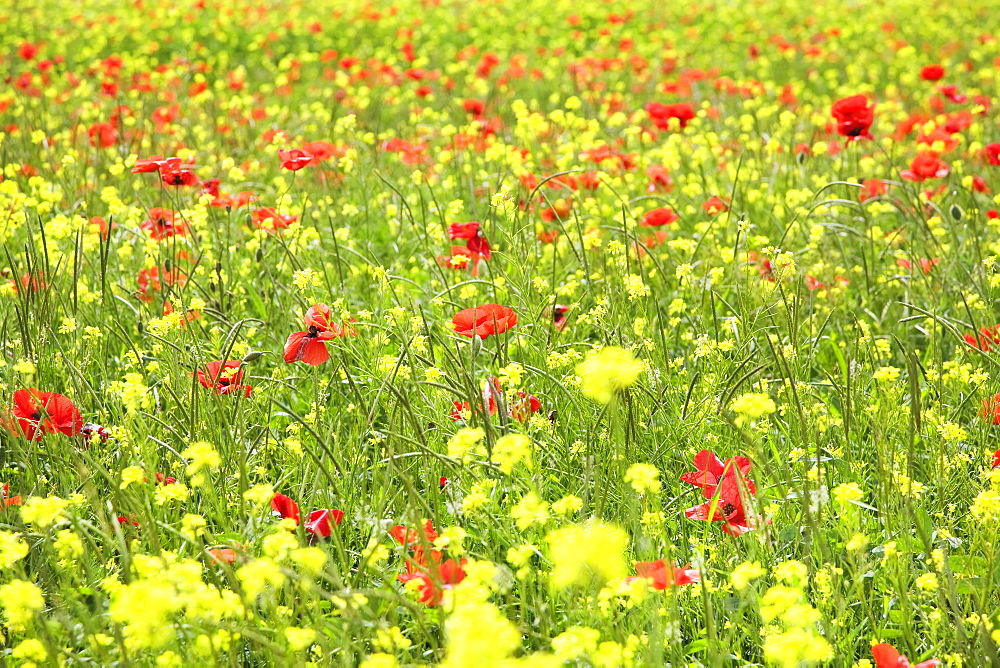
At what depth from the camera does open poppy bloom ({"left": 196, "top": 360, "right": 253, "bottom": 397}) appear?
83.3 inches

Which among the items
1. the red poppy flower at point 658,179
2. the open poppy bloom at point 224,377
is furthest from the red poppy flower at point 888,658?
the red poppy flower at point 658,179

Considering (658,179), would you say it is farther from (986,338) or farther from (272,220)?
(986,338)

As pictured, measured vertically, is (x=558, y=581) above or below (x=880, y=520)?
above

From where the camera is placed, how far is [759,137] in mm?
4488

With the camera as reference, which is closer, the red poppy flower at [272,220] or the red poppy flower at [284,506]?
the red poppy flower at [284,506]

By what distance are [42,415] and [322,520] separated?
0.64m

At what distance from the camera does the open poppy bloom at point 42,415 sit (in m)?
1.94

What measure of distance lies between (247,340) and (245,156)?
2.55 meters

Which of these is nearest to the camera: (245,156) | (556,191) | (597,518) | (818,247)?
(597,518)

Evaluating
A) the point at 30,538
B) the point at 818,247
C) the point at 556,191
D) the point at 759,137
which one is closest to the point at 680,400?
the point at 818,247

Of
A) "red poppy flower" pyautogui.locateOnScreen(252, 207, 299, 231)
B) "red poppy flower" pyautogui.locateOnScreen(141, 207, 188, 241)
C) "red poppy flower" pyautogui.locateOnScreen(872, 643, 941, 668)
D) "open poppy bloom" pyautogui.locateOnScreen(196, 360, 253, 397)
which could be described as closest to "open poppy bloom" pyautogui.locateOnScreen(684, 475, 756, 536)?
"red poppy flower" pyautogui.locateOnScreen(872, 643, 941, 668)

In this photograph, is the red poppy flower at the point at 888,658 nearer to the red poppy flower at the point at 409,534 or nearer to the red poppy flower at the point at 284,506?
the red poppy flower at the point at 409,534

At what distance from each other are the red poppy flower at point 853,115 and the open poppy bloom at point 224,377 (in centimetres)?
204

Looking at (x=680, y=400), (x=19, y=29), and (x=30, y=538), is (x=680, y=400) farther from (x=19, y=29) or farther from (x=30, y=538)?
(x=19, y=29)
